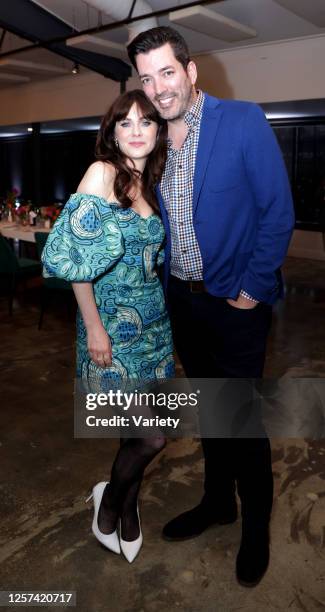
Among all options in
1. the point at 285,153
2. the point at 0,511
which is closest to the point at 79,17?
the point at 285,153

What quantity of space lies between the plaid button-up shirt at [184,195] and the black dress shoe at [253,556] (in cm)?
90

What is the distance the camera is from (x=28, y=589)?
5.84ft

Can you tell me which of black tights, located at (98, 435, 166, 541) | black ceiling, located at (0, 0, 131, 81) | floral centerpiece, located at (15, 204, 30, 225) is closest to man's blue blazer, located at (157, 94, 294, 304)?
black tights, located at (98, 435, 166, 541)

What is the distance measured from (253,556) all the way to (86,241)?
3.91 feet

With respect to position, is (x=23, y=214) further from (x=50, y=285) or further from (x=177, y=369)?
(x=177, y=369)

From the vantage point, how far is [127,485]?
1855mm

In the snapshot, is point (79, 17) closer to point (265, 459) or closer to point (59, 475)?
point (59, 475)

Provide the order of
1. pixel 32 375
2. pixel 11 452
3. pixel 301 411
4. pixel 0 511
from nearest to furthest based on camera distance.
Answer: pixel 0 511, pixel 11 452, pixel 301 411, pixel 32 375

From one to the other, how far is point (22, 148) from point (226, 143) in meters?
14.3

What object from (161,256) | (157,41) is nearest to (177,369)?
Answer: (161,256)

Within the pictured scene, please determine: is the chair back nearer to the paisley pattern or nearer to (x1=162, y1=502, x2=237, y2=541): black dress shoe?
the paisley pattern

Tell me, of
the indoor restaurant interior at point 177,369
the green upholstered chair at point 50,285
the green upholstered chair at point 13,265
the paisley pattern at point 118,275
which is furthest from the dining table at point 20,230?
the paisley pattern at point 118,275

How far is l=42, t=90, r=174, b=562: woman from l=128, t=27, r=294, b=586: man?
0.07 m

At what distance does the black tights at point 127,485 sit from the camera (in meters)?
1.79
